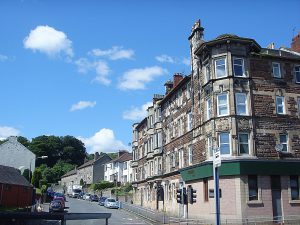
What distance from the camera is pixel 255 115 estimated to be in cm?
3244

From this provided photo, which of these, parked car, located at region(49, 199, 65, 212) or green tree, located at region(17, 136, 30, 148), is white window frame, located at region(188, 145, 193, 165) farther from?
green tree, located at region(17, 136, 30, 148)

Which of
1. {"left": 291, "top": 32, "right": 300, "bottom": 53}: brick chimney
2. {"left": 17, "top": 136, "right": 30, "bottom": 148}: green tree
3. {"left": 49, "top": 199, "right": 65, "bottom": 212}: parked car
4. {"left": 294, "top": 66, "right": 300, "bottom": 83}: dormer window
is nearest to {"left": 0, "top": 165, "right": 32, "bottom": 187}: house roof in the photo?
{"left": 49, "top": 199, "right": 65, "bottom": 212}: parked car

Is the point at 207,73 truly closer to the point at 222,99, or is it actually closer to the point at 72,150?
the point at 222,99

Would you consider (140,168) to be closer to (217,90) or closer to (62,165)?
(217,90)

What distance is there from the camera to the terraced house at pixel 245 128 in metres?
30.5

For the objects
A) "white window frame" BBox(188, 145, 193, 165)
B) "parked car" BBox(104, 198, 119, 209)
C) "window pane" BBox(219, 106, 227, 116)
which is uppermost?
"window pane" BBox(219, 106, 227, 116)

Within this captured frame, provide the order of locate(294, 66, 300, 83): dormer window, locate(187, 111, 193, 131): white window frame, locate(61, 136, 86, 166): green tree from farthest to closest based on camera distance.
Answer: locate(61, 136, 86, 166): green tree, locate(187, 111, 193, 131): white window frame, locate(294, 66, 300, 83): dormer window

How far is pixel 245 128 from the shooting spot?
31.9m

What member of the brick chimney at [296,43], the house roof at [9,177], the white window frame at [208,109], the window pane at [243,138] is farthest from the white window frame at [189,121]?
the house roof at [9,177]

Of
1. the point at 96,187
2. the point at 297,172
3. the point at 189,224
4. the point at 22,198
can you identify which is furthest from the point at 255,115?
the point at 96,187

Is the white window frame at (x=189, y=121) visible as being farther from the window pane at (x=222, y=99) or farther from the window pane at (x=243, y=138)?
the window pane at (x=243, y=138)

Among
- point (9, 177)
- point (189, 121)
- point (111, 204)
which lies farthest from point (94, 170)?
point (189, 121)

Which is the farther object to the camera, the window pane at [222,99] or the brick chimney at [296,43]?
the brick chimney at [296,43]

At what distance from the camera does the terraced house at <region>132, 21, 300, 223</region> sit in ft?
100
